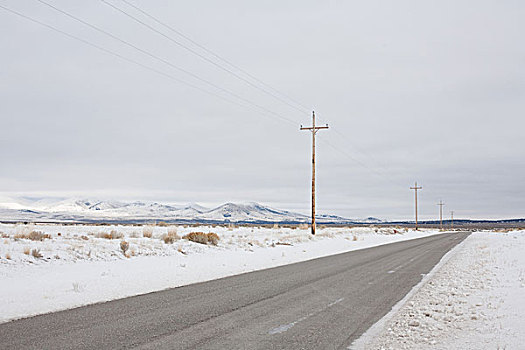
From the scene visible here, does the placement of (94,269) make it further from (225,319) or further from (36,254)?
(225,319)

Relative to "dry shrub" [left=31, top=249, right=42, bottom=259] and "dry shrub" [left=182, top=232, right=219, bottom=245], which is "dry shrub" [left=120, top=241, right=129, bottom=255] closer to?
"dry shrub" [left=31, top=249, right=42, bottom=259]

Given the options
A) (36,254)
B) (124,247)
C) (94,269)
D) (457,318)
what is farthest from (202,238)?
(457,318)

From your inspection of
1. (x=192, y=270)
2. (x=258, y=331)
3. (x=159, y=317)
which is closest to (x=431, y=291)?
(x=258, y=331)

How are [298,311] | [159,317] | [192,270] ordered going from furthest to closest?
1. [192,270]
2. [298,311]
3. [159,317]

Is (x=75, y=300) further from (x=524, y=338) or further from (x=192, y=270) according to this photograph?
(x=524, y=338)

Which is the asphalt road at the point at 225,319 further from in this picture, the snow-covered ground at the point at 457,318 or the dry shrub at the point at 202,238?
the dry shrub at the point at 202,238

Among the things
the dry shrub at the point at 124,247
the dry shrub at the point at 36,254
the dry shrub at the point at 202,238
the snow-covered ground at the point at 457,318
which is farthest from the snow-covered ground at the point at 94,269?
the snow-covered ground at the point at 457,318

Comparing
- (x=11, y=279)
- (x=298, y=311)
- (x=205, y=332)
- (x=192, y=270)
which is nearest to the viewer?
(x=205, y=332)

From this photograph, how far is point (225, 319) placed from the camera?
8.42 m

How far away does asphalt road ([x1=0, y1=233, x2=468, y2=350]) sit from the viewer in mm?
6883

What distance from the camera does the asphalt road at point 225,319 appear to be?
6.88 metres

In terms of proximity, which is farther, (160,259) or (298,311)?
(160,259)

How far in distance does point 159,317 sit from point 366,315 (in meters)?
3.89

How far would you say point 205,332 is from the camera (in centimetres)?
745
